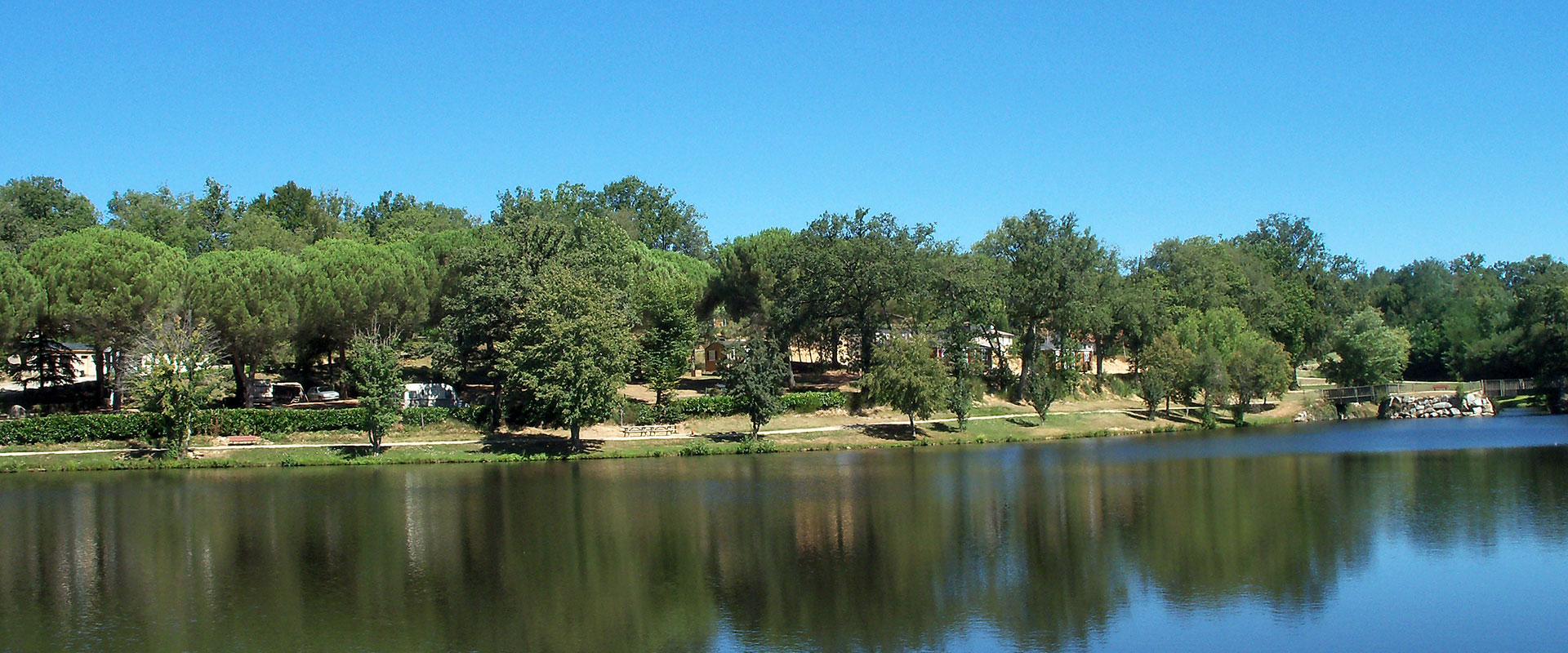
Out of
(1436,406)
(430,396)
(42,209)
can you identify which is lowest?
(1436,406)

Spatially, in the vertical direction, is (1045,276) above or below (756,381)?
above

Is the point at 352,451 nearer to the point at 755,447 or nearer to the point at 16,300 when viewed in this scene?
the point at 16,300

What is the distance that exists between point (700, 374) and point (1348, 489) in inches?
1953

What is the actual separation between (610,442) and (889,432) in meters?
15.1

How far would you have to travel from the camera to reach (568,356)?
51844 mm

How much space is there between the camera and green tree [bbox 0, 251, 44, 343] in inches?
1900

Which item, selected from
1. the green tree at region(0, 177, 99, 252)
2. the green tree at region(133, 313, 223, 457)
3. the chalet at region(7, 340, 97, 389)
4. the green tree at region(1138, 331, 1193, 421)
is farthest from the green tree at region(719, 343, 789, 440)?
the green tree at region(0, 177, 99, 252)

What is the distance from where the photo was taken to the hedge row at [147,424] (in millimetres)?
48875

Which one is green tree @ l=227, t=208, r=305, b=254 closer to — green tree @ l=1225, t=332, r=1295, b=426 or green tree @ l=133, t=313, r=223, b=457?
green tree @ l=133, t=313, r=223, b=457

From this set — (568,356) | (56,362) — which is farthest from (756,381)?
(56,362)

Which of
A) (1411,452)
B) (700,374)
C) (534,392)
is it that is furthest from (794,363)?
(1411,452)

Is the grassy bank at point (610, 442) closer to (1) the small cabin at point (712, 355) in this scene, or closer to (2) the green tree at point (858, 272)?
(2) the green tree at point (858, 272)

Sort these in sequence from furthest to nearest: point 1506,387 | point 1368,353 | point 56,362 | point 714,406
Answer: point 1506,387 < point 1368,353 < point 56,362 < point 714,406

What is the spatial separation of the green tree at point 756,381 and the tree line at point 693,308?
160 millimetres
